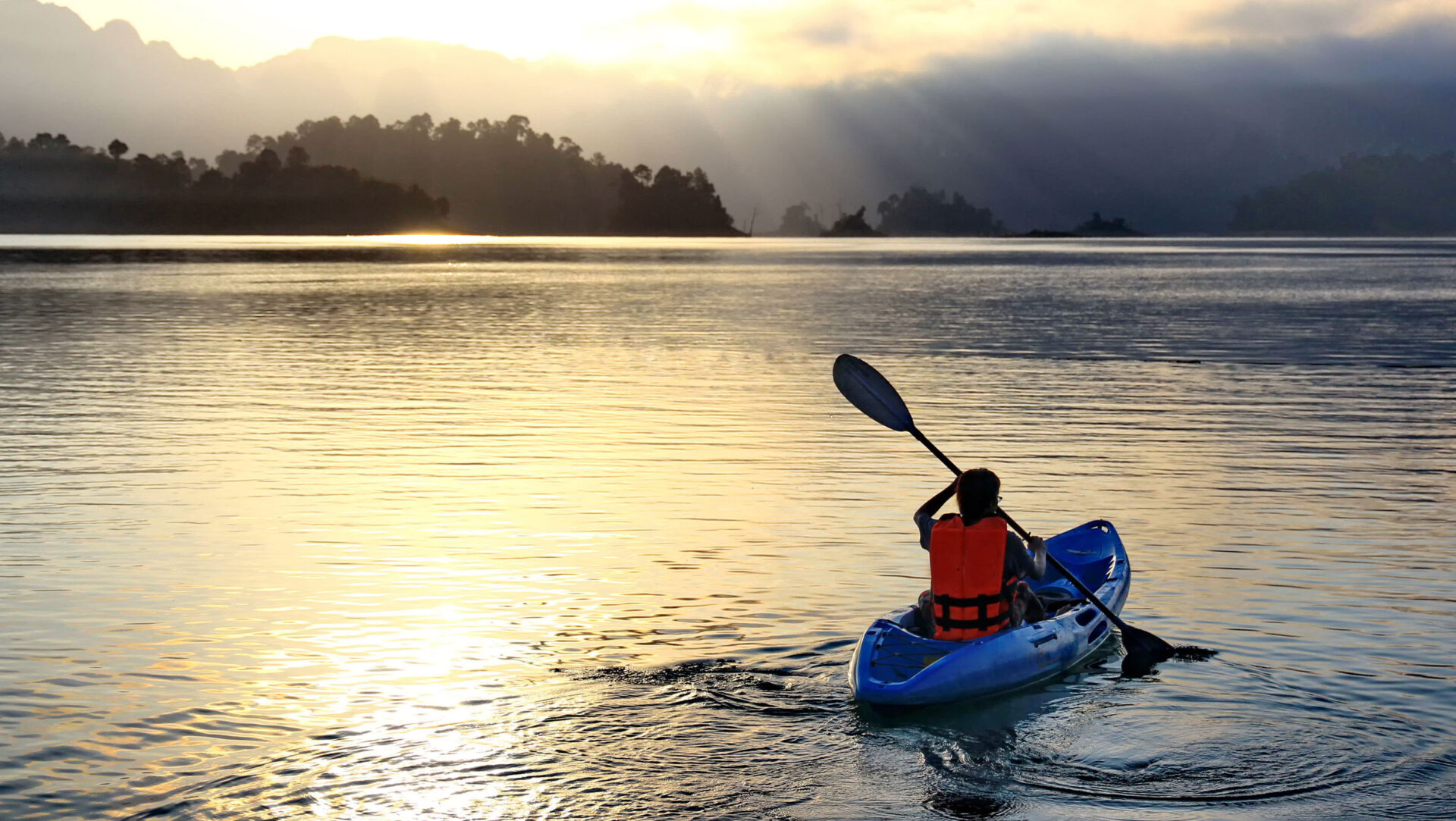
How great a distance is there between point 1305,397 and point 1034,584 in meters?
17.0

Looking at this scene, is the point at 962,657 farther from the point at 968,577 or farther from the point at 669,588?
the point at 669,588

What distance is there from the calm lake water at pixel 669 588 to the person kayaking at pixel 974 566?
0.65 meters

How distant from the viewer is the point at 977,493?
411 inches

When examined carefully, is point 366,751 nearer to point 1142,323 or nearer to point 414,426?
point 414,426

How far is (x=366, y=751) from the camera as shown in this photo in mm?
9273

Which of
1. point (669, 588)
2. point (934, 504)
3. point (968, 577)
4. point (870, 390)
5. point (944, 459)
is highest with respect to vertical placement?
point (870, 390)

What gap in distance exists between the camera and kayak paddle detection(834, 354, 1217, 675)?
452 inches

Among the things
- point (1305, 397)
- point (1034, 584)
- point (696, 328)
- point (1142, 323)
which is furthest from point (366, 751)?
point (1142, 323)

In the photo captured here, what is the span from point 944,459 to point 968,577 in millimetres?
2426

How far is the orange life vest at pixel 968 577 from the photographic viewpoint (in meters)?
10.5

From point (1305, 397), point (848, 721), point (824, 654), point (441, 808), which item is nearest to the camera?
point (441, 808)

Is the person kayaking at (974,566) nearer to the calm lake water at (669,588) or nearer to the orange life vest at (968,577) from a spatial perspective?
the orange life vest at (968,577)

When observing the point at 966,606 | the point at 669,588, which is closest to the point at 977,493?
the point at 966,606

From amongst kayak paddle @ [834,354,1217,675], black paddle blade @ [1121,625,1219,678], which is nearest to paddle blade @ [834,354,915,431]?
Result: kayak paddle @ [834,354,1217,675]
